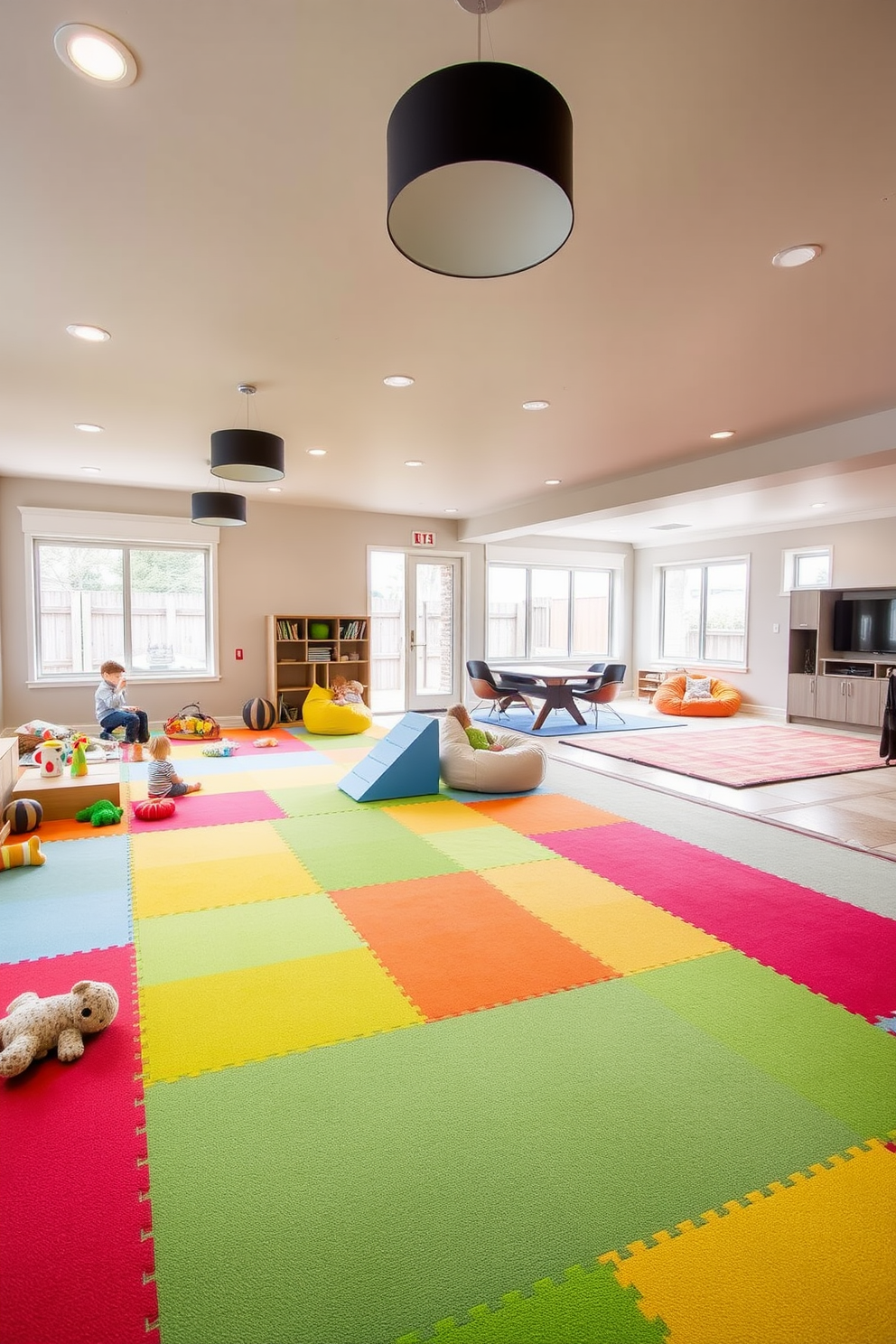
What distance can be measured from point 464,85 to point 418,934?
288 centimetres

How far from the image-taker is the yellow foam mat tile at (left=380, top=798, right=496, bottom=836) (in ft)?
15.3

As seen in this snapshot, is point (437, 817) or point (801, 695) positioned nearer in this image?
point (437, 817)

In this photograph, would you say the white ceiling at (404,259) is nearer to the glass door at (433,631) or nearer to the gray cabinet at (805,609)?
the gray cabinet at (805,609)

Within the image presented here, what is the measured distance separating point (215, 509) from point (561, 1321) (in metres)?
5.82

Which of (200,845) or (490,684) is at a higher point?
(490,684)

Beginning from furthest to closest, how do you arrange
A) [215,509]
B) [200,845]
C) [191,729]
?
[191,729], [215,509], [200,845]

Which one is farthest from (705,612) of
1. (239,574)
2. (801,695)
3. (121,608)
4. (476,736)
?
(121,608)

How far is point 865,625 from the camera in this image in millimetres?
9258

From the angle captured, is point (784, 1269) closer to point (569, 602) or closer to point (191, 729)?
point (191, 729)

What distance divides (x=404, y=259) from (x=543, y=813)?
11.7 feet

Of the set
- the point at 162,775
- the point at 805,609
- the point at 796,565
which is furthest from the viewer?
A: the point at 796,565

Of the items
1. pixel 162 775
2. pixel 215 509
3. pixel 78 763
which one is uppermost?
pixel 215 509

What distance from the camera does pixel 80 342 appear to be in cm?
401

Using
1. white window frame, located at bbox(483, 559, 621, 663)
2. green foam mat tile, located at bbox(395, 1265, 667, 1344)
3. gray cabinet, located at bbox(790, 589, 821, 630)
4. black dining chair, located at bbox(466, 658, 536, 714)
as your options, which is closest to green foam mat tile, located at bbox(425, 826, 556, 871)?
green foam mat tile, located at bbox(395, 1265, 667, 1344)
